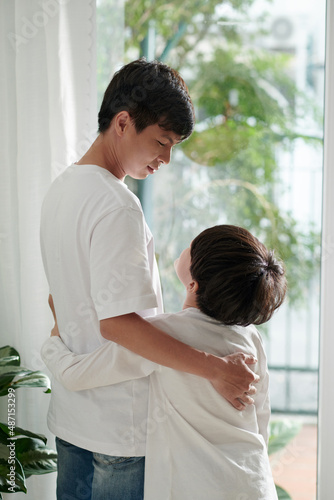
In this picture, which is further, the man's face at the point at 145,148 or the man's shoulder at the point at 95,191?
the man's face at the point at 145,148

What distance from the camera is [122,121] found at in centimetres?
119

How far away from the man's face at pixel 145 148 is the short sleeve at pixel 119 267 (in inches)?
7.8

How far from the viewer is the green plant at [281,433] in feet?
A: 6.73

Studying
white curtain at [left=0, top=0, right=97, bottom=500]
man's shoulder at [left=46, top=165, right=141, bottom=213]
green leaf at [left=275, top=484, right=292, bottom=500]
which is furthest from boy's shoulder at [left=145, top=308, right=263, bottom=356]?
green leaf at [left=275, top=484, right=292, bottom=500]

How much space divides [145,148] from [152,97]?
0.12 m

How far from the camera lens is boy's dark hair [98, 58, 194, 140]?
46.0 inches

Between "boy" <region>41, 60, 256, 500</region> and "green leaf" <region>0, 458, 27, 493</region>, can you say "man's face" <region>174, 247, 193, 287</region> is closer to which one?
"boy" <region>41, 60, 256, 500</region>

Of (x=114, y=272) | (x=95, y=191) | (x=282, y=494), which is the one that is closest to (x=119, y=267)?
(x=114, y=272)

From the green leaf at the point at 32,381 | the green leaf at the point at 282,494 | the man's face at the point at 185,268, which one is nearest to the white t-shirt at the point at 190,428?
the man's face at the point at 185,268

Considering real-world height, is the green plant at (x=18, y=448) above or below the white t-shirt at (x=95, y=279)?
below

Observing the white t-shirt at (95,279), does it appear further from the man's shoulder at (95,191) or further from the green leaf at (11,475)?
the green leaf at (11,475)

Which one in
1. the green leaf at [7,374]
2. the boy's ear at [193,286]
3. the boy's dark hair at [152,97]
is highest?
the boy's dark hair at [152,97]

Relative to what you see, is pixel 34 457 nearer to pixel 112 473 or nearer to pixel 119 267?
pixel 112 473

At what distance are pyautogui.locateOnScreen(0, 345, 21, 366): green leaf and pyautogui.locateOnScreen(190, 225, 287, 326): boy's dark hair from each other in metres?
0.58
